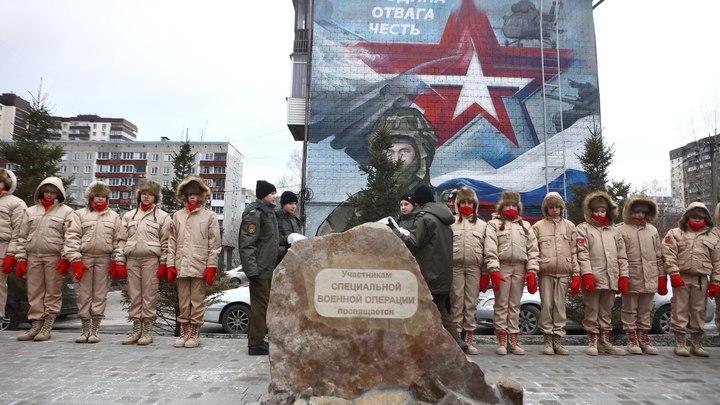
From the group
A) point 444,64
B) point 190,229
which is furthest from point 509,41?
point 190,229

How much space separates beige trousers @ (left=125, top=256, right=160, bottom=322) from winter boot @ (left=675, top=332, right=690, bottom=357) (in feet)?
22.3

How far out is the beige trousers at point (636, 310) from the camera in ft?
19.8

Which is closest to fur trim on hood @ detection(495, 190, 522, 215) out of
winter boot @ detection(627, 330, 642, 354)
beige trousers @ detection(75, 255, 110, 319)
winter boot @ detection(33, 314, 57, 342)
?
winter boot @ detection(627, 330, 642, 354)

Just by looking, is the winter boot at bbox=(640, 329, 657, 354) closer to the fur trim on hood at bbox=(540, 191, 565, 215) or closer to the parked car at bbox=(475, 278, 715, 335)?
the fur trim on hood at bbox=(540, 191, 565, 215)

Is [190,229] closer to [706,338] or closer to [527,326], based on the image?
[527,326]

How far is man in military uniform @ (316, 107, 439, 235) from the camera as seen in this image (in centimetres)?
2272

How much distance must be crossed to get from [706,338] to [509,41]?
782 inches

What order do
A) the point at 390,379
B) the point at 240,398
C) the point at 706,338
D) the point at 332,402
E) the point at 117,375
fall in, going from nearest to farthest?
1. the point at 332,402
2. the point at 390,379
3. the point at 240,398
4. the point at 117,375
5. the point at 706,338

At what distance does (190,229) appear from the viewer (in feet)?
19.4

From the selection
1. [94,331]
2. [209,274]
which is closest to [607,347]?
[209,274]

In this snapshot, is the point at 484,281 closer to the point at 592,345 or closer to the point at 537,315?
the point at 592,345

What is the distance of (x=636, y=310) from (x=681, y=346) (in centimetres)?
66

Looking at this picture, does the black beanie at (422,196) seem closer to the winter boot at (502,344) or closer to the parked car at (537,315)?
the winter boot at (502,344)

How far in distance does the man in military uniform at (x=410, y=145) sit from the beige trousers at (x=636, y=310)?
16.7 metres
